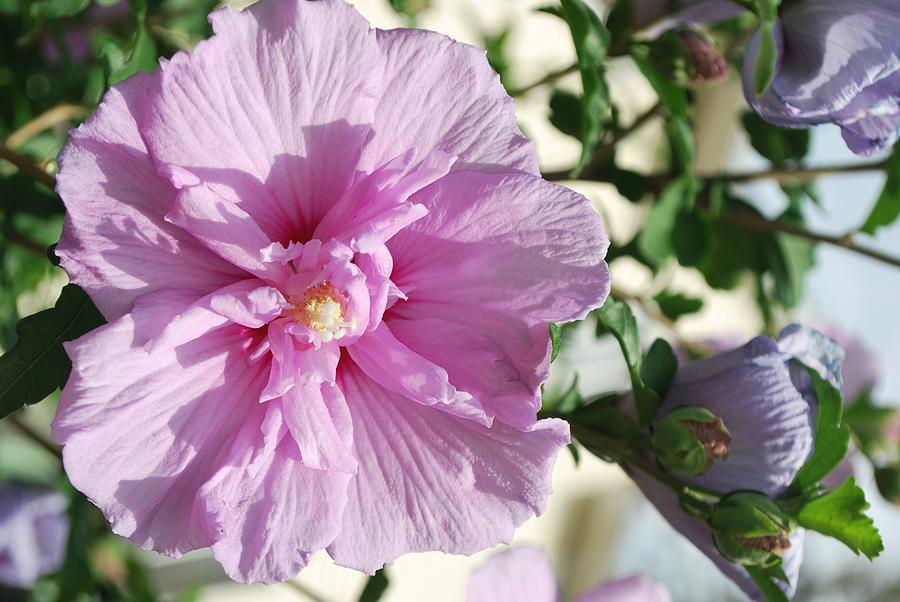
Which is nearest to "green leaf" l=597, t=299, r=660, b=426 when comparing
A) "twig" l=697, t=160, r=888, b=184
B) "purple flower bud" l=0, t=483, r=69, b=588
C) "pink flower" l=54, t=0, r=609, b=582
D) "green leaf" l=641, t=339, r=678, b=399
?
"green leaf" l=641, t=339, r=678, b=399

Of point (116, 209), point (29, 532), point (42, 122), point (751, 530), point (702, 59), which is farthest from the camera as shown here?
point (29, 532)

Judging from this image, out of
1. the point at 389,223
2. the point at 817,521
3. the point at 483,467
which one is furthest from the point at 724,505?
the point at 389,223

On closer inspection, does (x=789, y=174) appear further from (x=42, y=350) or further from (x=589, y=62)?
(x=42, y=350)

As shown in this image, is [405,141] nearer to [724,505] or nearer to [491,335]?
[491,335]

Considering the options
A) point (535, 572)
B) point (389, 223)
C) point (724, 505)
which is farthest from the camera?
point (535, 572)

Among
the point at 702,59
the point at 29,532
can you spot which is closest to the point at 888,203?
the point at 702,59

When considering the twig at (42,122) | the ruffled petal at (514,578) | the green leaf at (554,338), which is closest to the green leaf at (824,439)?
the green leaf at (554,338)
